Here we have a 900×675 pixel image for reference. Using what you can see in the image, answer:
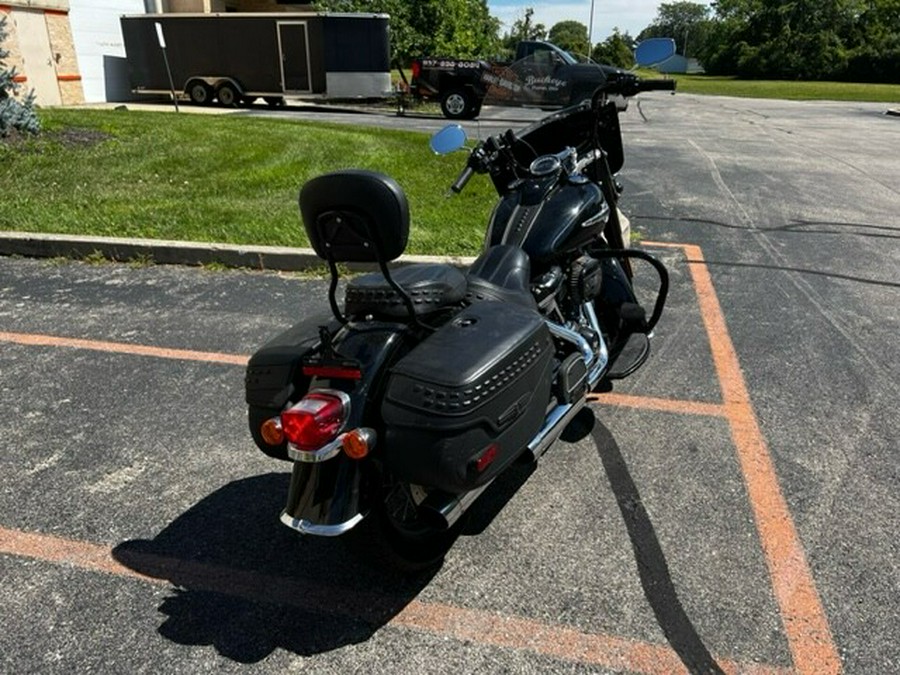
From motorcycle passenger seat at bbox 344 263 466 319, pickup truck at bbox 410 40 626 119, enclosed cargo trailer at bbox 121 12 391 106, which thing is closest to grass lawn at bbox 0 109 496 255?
motorcycle passenger seat at bbox 344 263 466 319

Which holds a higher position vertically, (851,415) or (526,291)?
(526,291)

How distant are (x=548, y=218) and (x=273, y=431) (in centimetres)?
174

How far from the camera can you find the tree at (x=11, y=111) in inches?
412

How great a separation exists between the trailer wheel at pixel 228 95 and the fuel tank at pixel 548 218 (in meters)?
20.4

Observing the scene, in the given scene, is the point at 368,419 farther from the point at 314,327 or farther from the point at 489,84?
the point at 489,84

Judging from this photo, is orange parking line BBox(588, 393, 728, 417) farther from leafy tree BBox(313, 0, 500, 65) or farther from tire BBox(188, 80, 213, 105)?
leafy tree BBox(313, 0, 500, 65)

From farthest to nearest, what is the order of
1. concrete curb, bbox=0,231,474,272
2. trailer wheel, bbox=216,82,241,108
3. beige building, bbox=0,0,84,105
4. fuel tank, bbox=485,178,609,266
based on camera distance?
trailer wheel, bbox=216,82,241,108
beige building, bbox=0,0,84,105
concrete curb, bbox=0,231,474,272
fuel tank, bbox=485,178,609,266

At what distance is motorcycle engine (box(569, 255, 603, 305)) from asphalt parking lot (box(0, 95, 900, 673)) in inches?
26.5

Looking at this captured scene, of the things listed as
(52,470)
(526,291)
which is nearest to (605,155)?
(526,291)

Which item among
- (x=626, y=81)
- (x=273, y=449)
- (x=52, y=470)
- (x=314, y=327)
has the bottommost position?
(x=52, y=470)

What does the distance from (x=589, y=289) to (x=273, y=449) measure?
1.88m

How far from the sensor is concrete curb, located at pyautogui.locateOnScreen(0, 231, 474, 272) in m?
6.01

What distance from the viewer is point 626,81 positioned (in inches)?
147

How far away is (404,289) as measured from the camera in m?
2.36
